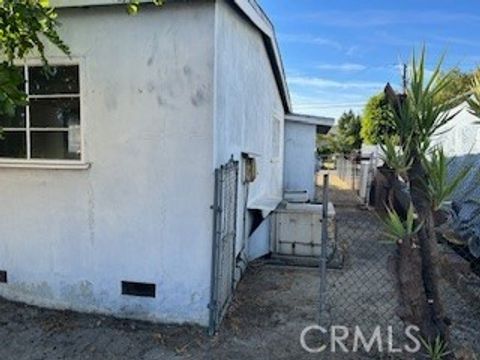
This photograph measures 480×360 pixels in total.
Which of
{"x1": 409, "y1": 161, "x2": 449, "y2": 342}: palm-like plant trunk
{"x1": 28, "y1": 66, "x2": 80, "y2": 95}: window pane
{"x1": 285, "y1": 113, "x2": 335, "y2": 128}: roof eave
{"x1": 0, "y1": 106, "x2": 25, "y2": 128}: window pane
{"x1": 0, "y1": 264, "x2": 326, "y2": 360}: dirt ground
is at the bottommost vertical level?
{"x1": 0, "y1": 264, "x2": 326, "y2": 360}: dirt ground

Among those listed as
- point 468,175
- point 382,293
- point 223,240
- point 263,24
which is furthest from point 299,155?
point 223,240

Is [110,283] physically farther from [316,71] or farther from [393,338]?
[316,71]

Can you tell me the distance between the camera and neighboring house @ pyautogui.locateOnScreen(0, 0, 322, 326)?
4.79 meters

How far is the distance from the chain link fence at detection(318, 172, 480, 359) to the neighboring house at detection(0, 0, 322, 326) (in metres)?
1.59

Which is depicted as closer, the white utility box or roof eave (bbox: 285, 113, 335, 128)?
the white utility box

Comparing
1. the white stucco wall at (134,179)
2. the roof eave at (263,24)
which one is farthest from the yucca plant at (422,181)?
the roof eave at (263,24)

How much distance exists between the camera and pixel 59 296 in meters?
5.24

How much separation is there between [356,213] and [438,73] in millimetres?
10411

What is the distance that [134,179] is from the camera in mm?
4969

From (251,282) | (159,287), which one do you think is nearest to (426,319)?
(159,287)

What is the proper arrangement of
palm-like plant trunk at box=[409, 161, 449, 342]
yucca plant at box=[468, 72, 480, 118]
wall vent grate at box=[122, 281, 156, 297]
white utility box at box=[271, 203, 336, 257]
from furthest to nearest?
white utility box at box=[271, 203, 336, 257]
wall vent grate at box=[122, 281, 156, 297]
yucca plant at box=[468, 72, 480, 118]
palm-like plant trunk at box=[409, 161, 449, 342]

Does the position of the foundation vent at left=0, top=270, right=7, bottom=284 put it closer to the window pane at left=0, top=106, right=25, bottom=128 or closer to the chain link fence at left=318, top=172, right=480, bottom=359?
the window pane at left=0, top=106, right=25, bottom=128

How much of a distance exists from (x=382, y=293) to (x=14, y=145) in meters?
5.12

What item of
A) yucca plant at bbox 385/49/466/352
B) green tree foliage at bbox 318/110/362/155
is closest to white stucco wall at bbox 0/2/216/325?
yucca plant at bbox 385/49/466/352
